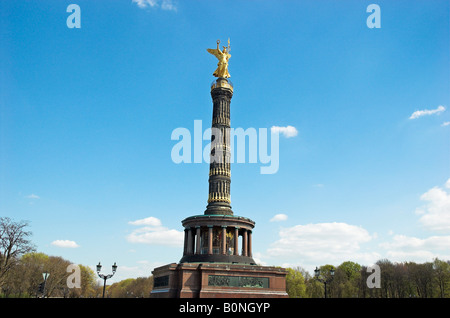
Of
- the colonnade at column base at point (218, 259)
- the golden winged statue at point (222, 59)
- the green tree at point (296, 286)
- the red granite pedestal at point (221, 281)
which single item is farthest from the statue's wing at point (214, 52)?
the green tree at point (296, 286)

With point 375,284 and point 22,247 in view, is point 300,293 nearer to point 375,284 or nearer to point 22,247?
point 375,284

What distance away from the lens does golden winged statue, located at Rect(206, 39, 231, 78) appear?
42031 millimetres

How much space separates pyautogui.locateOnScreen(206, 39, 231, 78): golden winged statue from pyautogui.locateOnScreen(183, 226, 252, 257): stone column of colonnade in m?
18.0

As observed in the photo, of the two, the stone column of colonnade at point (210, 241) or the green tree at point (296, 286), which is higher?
the stone column of colonnade at point (210, 241)

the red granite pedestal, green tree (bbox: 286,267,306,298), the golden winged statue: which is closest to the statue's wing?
the golden winged statue

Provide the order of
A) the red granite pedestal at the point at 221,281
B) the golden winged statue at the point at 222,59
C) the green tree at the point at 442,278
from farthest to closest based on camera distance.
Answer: the green tree at the point at 442,278 → the golden winged statue at the point at 222,59 → the red granite pedestal at the point at 221,281

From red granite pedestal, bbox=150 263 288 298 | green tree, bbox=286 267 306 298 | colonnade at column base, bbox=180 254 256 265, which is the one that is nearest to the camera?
red granite pedestal, bbox=150 263 288 298

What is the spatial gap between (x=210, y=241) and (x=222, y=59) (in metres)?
21.4

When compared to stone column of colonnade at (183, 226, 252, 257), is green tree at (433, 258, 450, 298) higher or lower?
lower

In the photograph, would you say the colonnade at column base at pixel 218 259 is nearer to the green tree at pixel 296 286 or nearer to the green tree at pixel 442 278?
the green tree at pixel 442 278

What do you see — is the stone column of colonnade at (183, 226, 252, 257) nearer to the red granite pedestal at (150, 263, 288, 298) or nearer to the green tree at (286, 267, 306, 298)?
the red granite pedestal at (150, 263, 288, 298)

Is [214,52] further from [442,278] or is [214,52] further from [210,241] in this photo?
[442,278]

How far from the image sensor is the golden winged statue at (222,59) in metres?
42.0

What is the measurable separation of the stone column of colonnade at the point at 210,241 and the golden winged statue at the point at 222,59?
17989mm
